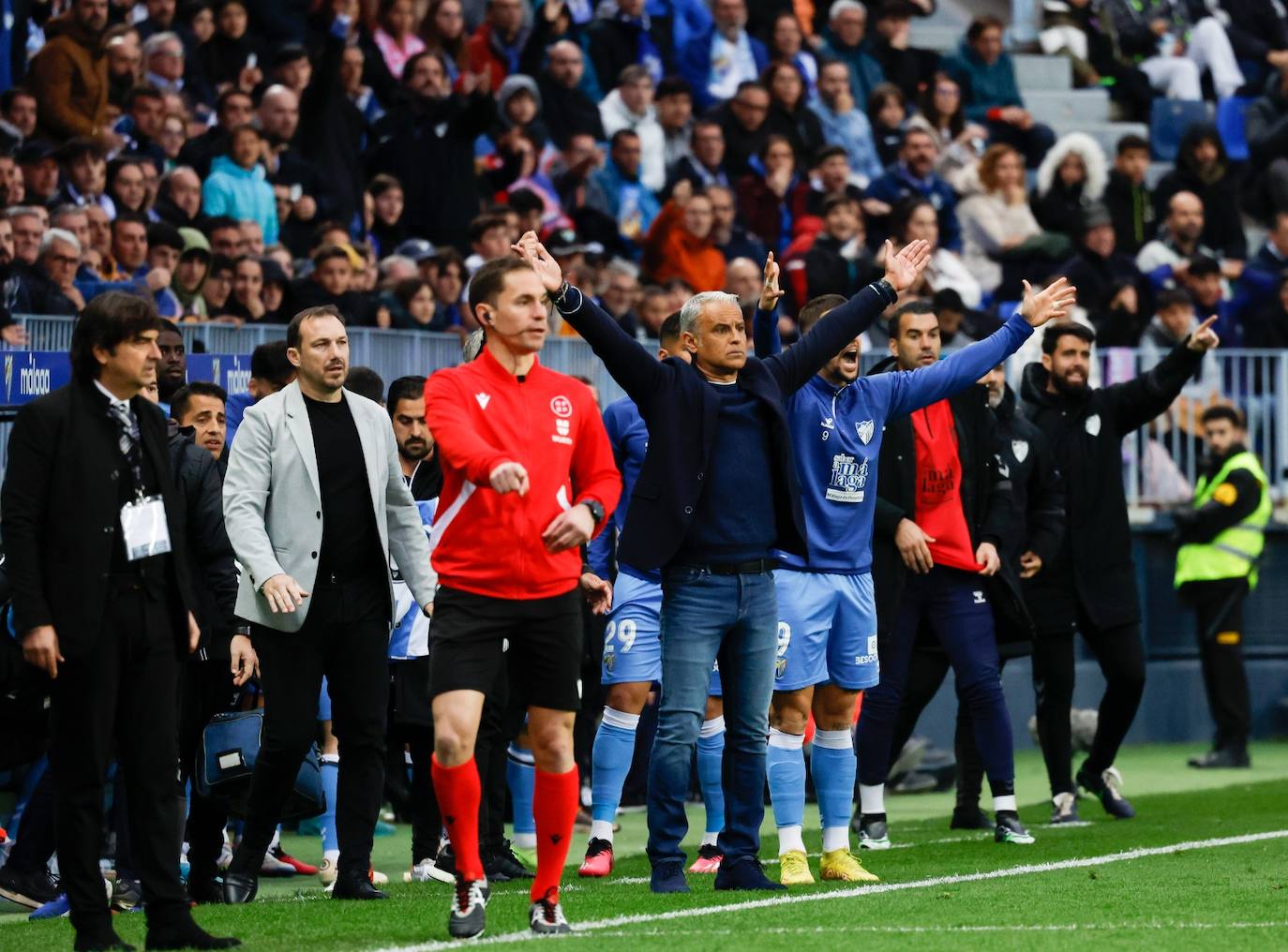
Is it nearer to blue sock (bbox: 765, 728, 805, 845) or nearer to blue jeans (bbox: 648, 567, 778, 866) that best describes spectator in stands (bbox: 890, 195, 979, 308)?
blue sock (bbox: 765, 728, 805, 845)

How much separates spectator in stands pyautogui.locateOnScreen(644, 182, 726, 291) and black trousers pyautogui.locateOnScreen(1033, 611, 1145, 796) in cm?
620

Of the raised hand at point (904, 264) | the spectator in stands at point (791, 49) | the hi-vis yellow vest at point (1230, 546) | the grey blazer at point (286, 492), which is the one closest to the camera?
the grey blazer at point (286, 492)

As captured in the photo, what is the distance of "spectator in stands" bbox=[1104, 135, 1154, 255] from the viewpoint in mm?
20781

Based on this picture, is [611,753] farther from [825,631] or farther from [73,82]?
[73,82]

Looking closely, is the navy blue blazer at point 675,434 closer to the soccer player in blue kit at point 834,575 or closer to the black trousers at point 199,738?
the soccer player in blue kit at point 834,575

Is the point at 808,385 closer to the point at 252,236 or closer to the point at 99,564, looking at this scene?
the point at 99,564

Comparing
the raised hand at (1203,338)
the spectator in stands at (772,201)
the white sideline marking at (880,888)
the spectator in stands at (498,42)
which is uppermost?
the spectator in stands at (498,42)

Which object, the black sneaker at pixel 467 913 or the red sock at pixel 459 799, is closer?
the black sneaker at pixel 467 913

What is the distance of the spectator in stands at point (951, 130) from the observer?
67.9 feet

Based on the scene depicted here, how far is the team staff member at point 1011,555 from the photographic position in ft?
37.3

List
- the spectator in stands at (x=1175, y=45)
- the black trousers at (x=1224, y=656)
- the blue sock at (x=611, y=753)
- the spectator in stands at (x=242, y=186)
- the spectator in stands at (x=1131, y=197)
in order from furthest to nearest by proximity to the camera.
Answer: the spectator in stands at (x=1175, y=45)
the spectator in stands at (x=1131, y=197)
the black trousers at (x=1224, y=656)
the spectator in stands at (x=242, y=186)
the blue sock at (x=611, y=753)

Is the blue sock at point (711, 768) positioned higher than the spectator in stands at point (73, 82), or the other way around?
the spectator in stands at point (73, 82)

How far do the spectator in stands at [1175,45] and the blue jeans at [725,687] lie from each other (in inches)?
646

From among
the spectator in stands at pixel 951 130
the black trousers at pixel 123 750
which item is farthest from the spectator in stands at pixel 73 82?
the black trousers at pixel 123 750
